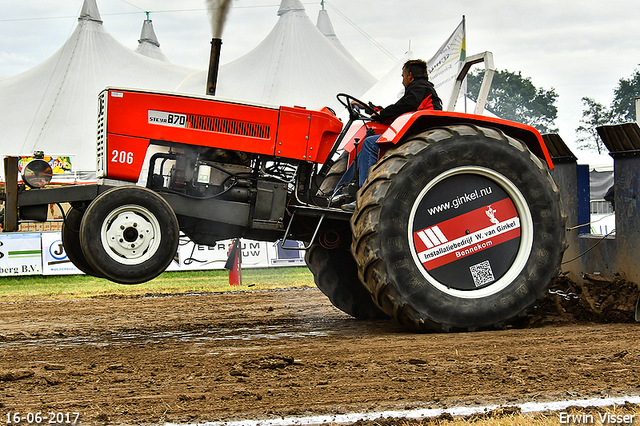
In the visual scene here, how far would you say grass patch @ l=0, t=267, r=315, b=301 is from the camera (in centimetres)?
1021

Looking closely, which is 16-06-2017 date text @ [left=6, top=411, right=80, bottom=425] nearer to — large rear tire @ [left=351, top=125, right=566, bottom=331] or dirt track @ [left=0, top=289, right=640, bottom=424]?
dirt track @ [left=0, top=289, right=640, bottom=424]

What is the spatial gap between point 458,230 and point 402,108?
1130mm

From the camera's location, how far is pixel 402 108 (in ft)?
15.6

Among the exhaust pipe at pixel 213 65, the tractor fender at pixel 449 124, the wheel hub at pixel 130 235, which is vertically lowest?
the wheel hub at pixel 130 235

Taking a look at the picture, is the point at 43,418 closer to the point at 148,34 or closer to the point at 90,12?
the point at 90,12

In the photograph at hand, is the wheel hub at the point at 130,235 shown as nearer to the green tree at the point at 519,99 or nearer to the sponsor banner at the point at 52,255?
the sponsor banner at the point at 52,255

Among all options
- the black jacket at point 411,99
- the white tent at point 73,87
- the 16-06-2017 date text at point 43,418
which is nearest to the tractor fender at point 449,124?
the black jacket at point 411,99

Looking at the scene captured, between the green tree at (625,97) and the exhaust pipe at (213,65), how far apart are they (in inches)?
1708

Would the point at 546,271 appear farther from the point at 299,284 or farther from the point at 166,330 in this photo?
the point at 299,284

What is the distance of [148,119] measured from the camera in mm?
4473

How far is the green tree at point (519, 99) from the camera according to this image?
160ft

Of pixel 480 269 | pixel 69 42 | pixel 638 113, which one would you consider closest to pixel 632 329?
pixel 480 269

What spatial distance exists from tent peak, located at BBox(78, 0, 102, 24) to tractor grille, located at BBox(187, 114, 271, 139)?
66.6ft

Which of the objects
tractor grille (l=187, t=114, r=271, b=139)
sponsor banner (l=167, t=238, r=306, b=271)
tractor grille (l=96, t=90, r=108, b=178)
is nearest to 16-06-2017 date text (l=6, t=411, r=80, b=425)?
tractor grille (l=96, t=90, r=108, b=178)
